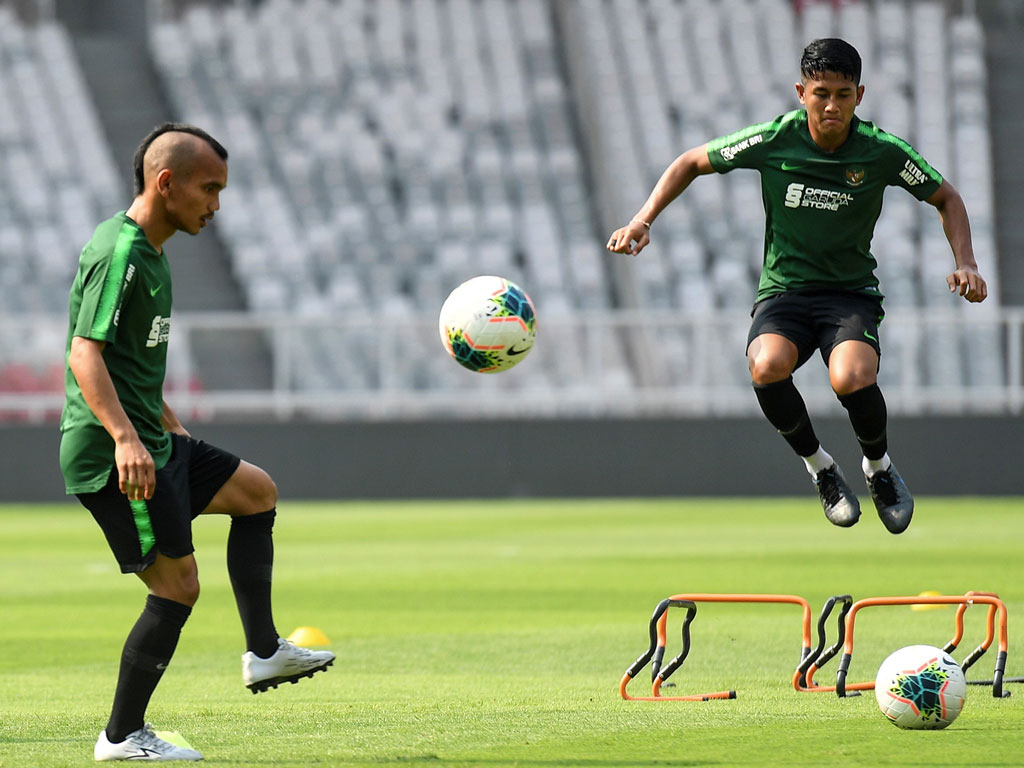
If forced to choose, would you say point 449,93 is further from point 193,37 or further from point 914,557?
point 914,557

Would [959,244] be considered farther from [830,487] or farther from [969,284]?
[830,487]

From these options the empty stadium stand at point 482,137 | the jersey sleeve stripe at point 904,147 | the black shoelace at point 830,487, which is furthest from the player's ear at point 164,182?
the empty stadium stand at point 482,137

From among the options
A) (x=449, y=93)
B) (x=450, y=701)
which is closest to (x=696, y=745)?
(x=450, y=701)

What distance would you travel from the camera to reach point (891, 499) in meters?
8.27

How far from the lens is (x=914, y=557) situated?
578 inches

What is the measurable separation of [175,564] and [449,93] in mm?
26407

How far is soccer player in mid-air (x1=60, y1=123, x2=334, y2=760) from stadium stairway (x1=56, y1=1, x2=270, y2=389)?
75.4ft

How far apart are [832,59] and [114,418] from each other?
3.53 metres

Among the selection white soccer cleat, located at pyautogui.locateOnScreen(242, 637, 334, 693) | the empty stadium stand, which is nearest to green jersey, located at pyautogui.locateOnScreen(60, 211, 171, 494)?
white soccer cleat, located at pyautogui.locateOnScreen(242, 637, 334, 693)

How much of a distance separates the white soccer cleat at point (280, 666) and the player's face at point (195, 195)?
61.5 inches

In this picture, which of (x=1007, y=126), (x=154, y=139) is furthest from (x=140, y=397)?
(x=1007, y=126)

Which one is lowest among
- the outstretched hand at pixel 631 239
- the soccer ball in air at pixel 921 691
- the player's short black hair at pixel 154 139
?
the soccer ball in air at pixel 921 691

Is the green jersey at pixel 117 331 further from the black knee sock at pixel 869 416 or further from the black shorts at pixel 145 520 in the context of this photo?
the black knee sock at pixel 869 416

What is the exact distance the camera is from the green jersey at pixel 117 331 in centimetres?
558
